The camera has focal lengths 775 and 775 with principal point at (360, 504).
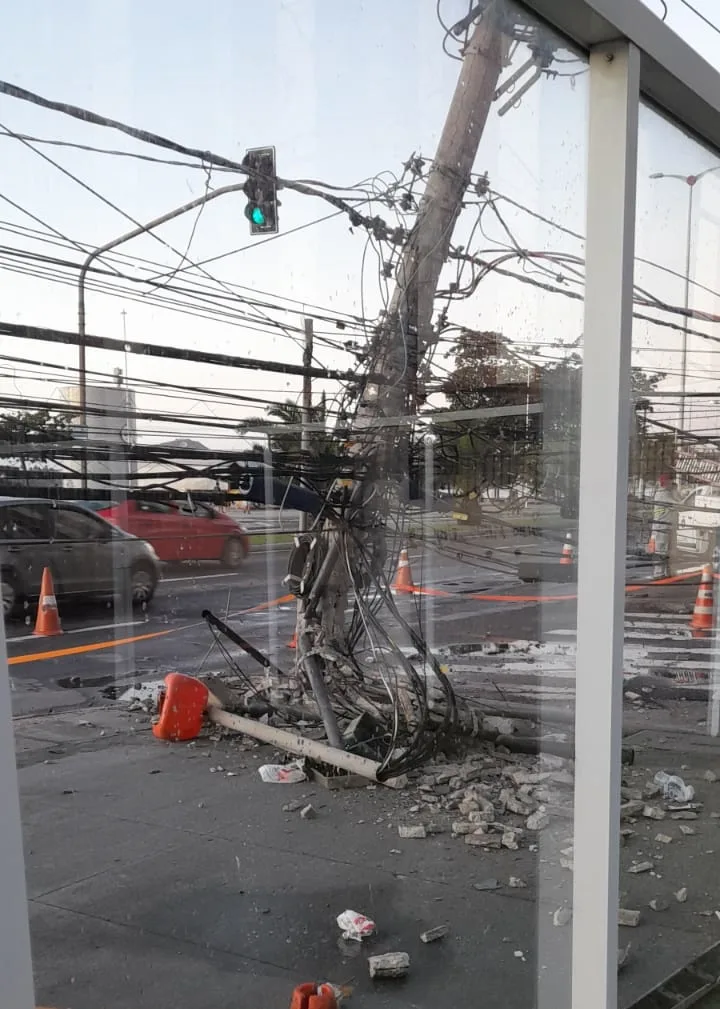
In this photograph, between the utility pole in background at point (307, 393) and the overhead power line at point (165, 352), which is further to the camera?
the utility pole in background at point (307, 393)

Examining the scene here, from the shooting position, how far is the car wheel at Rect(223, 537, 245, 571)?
9.48ft

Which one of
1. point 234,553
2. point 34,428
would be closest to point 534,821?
point 234,553

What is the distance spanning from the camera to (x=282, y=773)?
3.38m

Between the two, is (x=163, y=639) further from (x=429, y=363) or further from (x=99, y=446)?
(x=429, y=363)

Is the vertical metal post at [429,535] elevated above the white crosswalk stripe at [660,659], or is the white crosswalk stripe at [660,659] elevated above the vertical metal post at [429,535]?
the vertical metal post at [429,535]

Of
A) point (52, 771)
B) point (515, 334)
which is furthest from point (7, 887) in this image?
point (515, 334)

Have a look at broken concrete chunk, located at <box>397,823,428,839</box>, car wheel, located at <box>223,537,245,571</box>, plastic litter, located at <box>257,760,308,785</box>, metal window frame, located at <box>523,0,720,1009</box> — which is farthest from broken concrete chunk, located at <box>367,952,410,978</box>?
car wheel, located at <box>223,537,245,571</box>

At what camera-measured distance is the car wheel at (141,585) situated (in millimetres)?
2498

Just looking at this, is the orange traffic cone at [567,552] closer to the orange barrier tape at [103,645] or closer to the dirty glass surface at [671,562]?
the dirty glass surface at [671,562]

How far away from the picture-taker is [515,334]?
9.04 ft

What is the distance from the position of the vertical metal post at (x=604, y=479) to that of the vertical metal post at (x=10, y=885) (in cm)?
101

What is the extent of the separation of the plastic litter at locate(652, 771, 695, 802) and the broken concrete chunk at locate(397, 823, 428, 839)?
1.06 m

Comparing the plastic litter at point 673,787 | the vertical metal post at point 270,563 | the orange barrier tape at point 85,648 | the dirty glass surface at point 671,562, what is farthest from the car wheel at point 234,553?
the plastic litter at point 673,787

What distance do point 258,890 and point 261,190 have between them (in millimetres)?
2348
